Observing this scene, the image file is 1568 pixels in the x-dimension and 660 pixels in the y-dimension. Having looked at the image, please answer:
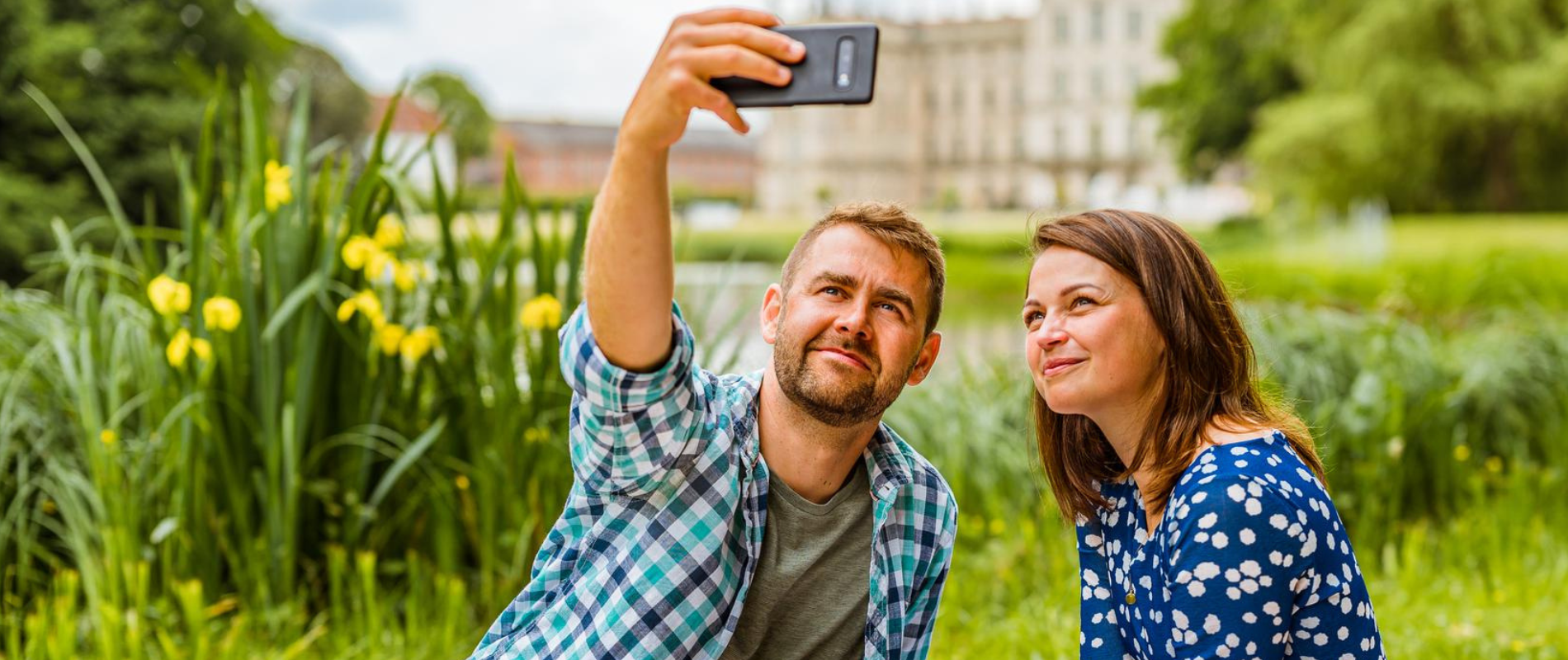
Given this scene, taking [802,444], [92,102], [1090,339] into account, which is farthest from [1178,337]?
[92,102]

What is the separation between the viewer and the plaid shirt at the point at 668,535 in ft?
4.52

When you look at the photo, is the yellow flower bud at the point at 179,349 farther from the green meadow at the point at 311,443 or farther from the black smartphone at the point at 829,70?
the black smartphone at the point at 829,70

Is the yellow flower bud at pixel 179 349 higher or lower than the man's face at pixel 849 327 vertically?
lower

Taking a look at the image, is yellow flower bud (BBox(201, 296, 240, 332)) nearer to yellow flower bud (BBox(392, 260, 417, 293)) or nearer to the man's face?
yellow flower bud (BBox(392, 260, 417, 293))

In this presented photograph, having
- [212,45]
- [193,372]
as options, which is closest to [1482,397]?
[193,372]

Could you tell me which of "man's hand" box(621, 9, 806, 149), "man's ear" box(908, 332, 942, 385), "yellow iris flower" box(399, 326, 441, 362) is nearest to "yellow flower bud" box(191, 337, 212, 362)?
"yellow iris flower" box(399, 326, 441, 362)

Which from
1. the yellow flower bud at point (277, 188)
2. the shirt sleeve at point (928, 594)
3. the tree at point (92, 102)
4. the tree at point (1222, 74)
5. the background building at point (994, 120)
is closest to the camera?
the shirt sleeve at point (928, 594)

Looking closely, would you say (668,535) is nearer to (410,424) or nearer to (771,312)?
(771,312)

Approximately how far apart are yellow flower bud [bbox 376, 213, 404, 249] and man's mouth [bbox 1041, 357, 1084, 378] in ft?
6.32

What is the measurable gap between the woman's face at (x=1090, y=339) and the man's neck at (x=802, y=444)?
0.23 metres

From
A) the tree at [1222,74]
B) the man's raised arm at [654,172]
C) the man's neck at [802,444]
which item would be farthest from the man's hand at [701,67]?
the tree at [1222,74]

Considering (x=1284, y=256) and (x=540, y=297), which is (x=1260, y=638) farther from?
(x=1284, y=256)

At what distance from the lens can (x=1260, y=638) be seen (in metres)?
1.31

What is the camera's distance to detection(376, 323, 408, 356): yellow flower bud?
2.88 meters
